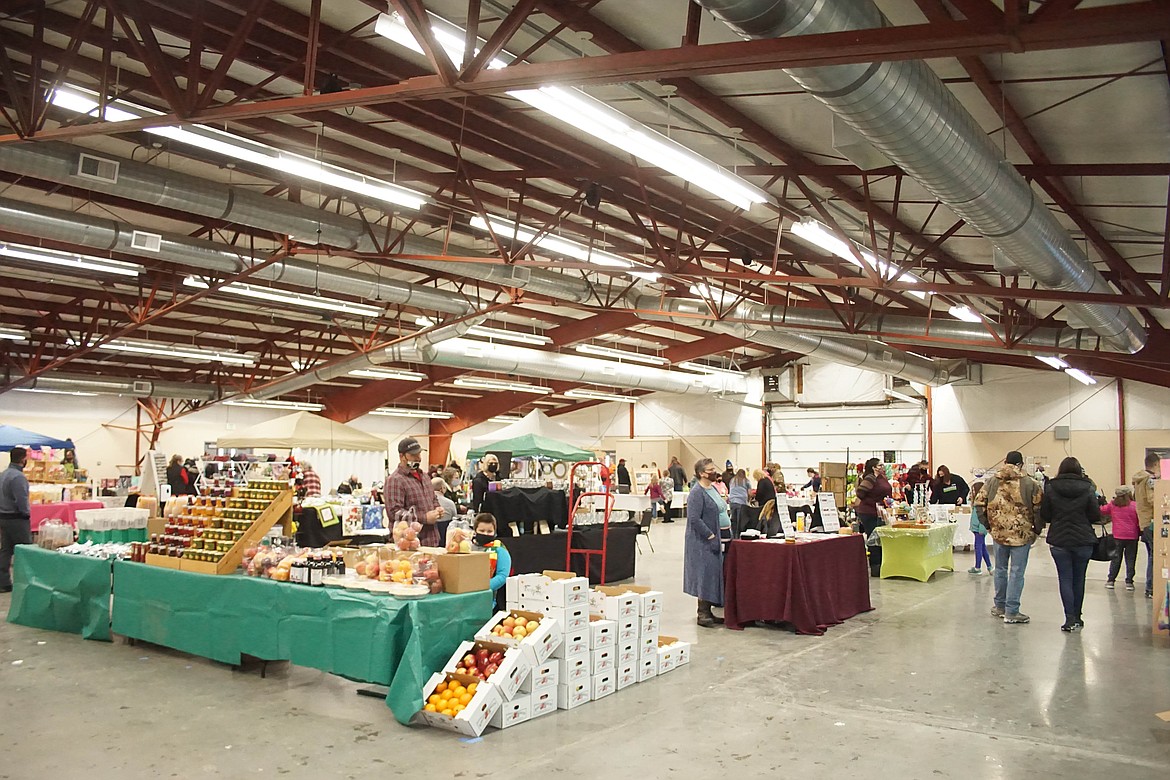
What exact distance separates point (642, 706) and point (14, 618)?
16.5 ft

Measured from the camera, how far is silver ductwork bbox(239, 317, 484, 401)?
43.4ft

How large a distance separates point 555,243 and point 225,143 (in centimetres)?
374

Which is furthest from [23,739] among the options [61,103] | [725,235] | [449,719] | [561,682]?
[725,235]

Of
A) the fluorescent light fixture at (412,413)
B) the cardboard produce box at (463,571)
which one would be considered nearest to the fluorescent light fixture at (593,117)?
the cardboard produce box at (463,571)

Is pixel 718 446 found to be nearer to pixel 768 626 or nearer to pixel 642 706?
pixel 768 626

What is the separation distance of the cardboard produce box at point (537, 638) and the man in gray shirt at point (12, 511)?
5496 mm

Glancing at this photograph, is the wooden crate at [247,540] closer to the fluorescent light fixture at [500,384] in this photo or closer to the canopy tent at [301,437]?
the canopy tent at [301,437]

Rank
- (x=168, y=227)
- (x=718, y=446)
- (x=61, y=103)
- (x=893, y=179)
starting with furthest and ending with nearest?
1. (x=718, y=446)
2. (x=168, y=227)
3. (x=893, y=179)
4. (x=61, y=103)

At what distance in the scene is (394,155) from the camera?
8109 millimetres

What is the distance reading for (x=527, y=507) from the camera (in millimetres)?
9547

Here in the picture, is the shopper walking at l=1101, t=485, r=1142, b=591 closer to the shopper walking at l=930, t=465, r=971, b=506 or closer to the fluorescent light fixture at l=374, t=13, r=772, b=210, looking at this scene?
the shopper walking at l=930, t=465, r=971, b=506

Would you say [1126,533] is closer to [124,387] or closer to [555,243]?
[555,243]

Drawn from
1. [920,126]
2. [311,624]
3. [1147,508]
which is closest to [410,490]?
[311,624]

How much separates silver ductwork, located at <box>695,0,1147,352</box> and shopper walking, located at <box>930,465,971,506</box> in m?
6.33
